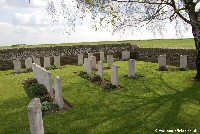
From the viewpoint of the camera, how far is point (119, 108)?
33.6ft

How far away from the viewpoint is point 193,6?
1349cm

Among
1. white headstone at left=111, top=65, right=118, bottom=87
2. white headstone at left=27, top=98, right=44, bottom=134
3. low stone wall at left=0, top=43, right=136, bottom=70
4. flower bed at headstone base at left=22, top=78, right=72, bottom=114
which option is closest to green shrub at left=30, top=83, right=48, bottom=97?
flower bed at headstone base at left=22, top=78, right=72, bottom=114

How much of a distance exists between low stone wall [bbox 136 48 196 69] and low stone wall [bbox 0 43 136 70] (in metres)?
2.11

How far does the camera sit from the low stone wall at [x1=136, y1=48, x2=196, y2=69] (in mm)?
19323

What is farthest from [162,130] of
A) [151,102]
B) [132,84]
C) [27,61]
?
[27,61]

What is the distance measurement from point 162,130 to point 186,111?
77.3 inches

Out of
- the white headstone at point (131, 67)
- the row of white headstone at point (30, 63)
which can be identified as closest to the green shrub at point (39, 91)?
the white headstone at point (131, 67)

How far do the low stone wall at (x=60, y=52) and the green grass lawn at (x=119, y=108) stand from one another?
8.91 metres

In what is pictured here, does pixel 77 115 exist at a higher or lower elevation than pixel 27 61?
lower

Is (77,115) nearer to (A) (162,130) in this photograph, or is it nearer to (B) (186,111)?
(A) (162,130)

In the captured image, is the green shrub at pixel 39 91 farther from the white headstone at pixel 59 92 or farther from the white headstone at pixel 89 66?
the white headstone at pixel 89 66

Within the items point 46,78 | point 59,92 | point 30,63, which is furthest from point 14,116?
point 30,63

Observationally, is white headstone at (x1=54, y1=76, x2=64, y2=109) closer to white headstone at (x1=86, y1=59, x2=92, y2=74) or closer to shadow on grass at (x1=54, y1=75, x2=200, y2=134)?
shadow on grass at (x1=54, y1=75, x2=200, y2=134)

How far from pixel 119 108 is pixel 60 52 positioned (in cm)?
1622
